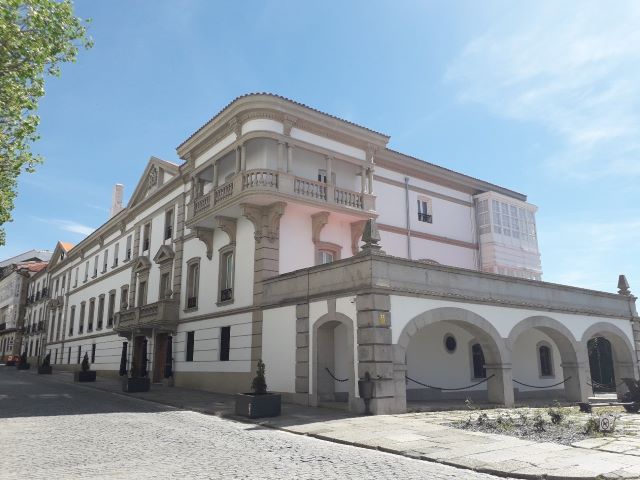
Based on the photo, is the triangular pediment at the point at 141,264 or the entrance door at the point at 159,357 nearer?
the entrance door at the point at 159,357

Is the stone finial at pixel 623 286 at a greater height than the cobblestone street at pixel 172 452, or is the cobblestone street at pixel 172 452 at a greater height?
the stone finial at pixel 623 286

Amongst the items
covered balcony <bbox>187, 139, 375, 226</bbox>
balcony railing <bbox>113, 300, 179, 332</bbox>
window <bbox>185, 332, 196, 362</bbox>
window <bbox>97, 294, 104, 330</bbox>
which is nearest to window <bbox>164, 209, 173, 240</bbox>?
balcony railing <bbox>113, 300, 179, 332</bbox>

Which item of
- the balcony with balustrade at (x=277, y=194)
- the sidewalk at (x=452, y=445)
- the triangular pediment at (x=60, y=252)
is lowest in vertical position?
the sidewalk at (x=452, y=445)

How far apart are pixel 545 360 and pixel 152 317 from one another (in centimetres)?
1901

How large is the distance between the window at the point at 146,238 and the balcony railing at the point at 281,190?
29.0 feet

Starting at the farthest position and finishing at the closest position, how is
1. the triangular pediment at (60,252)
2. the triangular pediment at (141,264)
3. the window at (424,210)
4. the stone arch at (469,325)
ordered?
the triangular pediment at (60,252) < the triangular pediment at (141,264) < the window at (424,210) < the stone arch at (469,325)

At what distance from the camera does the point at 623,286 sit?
23.3m

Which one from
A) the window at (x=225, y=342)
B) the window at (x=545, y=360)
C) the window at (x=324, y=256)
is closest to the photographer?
the window at (x=324, y=256)

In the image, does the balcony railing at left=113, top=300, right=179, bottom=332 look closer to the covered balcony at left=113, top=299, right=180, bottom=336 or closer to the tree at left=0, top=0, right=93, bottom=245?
the covered balcony at left=113, top=299, right=180, bottom=336

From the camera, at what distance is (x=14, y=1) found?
12.9 meters

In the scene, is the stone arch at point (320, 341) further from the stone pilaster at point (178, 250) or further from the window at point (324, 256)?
the stone pilaster at point (178, 250)

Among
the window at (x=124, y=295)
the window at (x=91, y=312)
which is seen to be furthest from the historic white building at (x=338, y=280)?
the window at (x=91, y=312)

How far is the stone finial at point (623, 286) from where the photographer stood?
75.9 feet

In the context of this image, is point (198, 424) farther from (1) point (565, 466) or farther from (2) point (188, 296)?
(2) point (188, 296)
